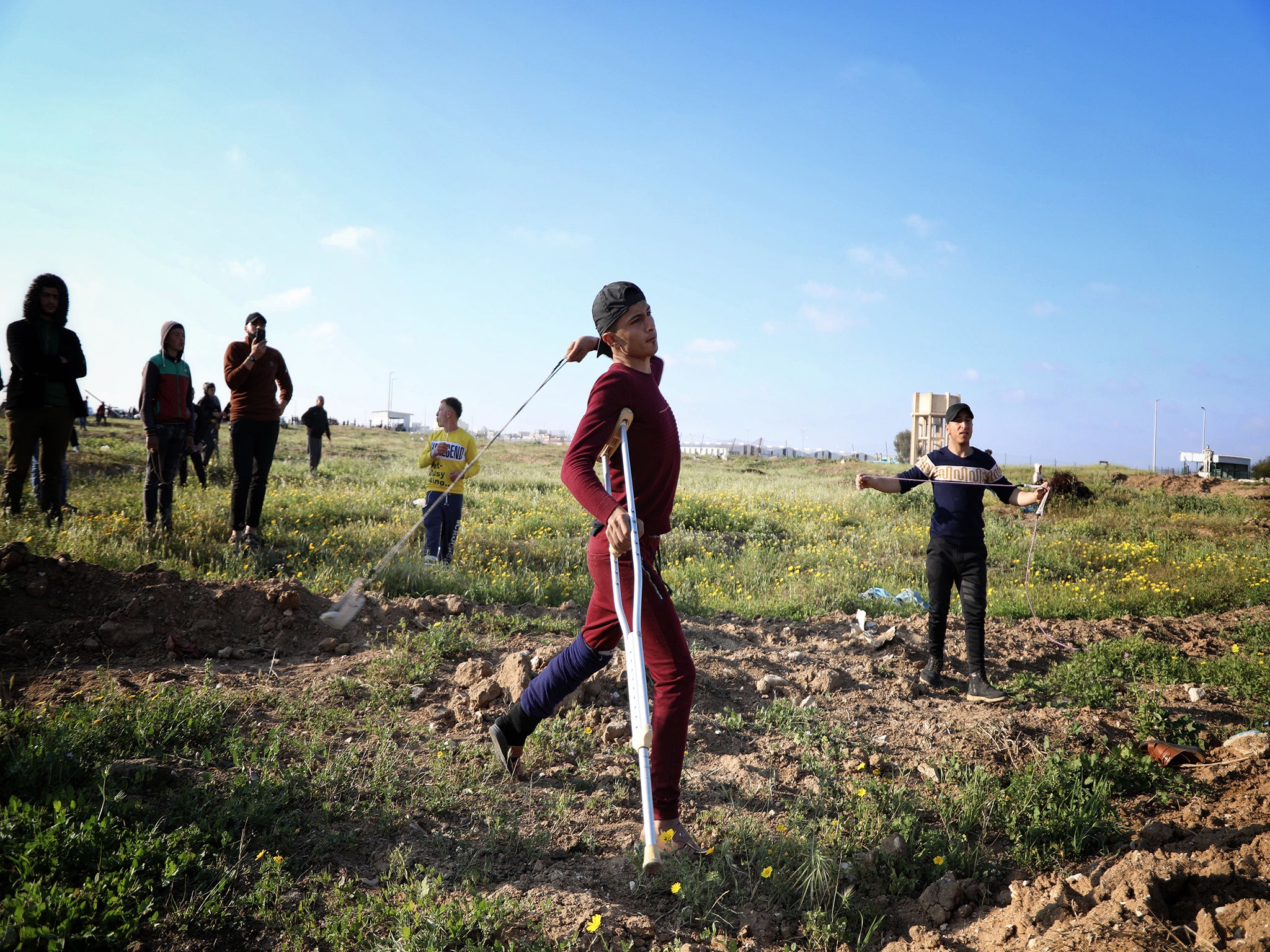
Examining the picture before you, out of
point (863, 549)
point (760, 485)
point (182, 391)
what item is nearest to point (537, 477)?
point (760, 485)

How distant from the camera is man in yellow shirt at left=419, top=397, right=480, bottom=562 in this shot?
8094mm

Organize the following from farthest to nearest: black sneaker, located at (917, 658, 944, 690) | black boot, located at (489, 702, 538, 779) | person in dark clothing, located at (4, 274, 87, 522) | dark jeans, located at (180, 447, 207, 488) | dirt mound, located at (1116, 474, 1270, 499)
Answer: dirt mound, located at (1116, 474, 1270, 499) < dark jeans, located at (180, 447, 207, 488) < person in dark clothing, located at (4, 274, 87, 522) < black sneaker, located at (917, 658, 944, 690) < black boot, located at (489, 702, 538, 779)

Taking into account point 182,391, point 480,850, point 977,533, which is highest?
point 182,391

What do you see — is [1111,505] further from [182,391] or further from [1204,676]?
[182,391]

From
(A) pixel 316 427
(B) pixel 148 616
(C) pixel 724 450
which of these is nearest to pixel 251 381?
(B) pixel 148 616

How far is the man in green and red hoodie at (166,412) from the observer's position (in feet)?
24.5

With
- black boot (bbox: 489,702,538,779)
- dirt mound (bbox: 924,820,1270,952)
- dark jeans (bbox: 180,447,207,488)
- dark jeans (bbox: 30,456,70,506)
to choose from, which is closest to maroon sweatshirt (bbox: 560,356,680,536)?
black boot (bbox: 489,702,538,779)

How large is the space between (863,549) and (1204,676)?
17.2 ft

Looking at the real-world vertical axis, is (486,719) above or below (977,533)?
below

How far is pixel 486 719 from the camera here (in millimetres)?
4398

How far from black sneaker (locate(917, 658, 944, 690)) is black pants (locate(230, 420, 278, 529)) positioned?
6.44 m

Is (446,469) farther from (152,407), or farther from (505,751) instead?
(505,751)

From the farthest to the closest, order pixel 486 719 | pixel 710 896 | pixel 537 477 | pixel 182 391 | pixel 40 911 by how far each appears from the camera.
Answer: pixel 537 477 → pixel 182 391 → pixel 486 719 → pixel 710 896 → pixel 40 911

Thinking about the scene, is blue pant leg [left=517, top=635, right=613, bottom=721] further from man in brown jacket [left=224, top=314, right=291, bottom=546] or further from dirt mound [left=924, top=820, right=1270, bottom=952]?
man in brown jacket [left=224, top=314, right=291, bottom=546]
